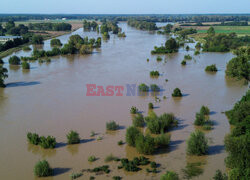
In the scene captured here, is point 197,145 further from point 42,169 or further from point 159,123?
point 42,169

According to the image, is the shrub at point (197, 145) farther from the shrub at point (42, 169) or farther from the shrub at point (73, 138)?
the shrub at point (42, 169)

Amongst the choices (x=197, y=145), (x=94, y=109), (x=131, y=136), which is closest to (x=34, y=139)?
(x=131, y=136)

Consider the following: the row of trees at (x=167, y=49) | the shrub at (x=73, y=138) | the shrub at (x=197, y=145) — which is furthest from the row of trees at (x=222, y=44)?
the shrub at (x=73, y=138)

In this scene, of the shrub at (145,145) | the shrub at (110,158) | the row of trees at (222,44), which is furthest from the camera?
the row of trees at (222,44)

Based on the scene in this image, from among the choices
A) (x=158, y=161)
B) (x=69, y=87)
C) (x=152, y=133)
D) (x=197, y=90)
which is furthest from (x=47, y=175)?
(x=197, y=90)

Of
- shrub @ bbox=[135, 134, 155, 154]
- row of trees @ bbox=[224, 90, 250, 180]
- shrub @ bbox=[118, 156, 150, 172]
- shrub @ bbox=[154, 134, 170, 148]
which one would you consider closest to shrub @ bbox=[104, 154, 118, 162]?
shrub @ bbox=[118, 156, 150, 172]
